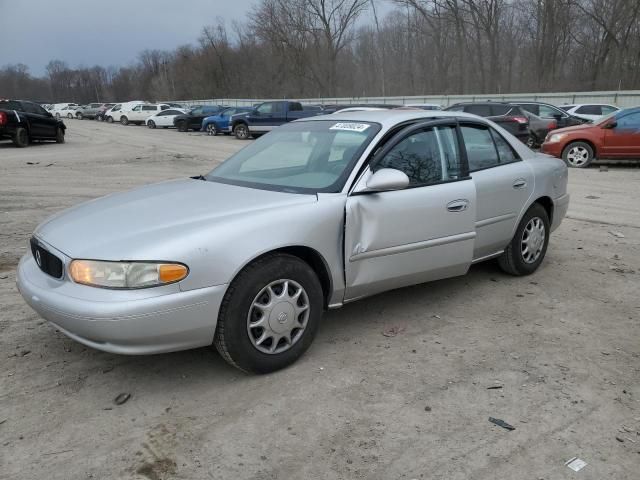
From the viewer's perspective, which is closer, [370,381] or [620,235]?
[370,381]

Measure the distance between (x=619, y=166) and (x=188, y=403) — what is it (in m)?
14.3

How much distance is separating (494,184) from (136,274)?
3022 millimetres

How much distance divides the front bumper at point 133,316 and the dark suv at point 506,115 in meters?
14.1

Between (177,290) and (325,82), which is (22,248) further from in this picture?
(325,82)

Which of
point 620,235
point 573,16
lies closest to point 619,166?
point 620,235

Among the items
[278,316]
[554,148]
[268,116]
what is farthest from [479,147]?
[268,116]

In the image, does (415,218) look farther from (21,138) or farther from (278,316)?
(21,138)

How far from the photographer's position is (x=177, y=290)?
114 inches

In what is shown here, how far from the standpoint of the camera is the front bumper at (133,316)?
2.81 metres

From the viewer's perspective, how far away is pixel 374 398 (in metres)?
3.11

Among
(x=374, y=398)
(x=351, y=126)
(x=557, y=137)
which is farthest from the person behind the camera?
(x=557, y=137)

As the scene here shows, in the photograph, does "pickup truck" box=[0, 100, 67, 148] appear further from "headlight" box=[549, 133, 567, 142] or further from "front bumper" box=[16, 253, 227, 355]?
"front bumper" box=[16, 253, 227, 355]

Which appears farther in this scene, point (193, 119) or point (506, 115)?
point (193, 119)

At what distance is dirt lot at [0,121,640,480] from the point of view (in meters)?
2.57
